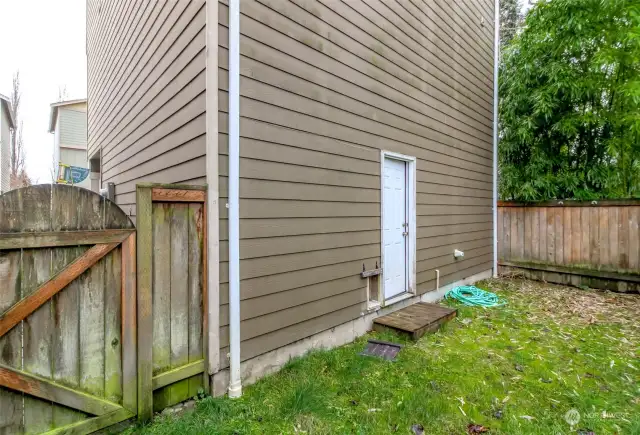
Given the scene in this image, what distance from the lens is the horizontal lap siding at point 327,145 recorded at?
9.15ft

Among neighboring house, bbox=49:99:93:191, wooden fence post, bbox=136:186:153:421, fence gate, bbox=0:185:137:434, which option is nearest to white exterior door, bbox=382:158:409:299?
wooden fence post, bbox=136:186:153:421

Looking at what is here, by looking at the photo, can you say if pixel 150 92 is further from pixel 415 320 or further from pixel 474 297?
pixel 474 297

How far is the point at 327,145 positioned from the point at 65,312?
2.50 meters

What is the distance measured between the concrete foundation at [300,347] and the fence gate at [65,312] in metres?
0.62

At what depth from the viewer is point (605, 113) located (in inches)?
250

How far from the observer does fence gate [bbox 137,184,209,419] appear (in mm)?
2217

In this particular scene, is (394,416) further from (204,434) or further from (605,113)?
(605,113)

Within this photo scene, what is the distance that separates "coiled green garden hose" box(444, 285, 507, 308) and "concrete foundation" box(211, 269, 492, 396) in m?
0.97

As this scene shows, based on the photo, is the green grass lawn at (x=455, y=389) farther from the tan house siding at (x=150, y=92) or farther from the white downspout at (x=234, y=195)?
the tan house siding at (x=150, y=92)

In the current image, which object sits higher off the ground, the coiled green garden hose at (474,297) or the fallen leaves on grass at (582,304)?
the coiled green garden hose at (474,297)

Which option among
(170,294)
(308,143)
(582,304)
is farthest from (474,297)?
(170,294)

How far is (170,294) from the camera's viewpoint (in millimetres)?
2393

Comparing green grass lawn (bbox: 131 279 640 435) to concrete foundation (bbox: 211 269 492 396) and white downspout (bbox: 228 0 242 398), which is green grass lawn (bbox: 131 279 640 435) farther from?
white downspout (bbox: 228 0 242 398)

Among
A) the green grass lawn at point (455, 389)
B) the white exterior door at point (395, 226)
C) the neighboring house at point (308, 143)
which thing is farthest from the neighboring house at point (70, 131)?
the green grass lawn at point (455, 389)
